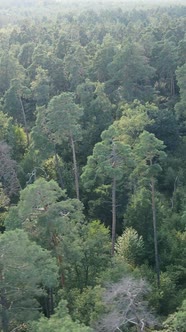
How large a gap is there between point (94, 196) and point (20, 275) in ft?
62.4

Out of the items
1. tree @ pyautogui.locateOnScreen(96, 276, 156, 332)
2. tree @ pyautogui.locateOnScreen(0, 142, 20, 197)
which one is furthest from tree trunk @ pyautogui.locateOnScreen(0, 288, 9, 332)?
tree @ pyautogui.locateOnScreen(0, 142, 20, 197)

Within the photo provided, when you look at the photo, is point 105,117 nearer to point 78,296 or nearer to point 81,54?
point 81,54

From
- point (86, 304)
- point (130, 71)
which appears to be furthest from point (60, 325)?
point (130, 71)

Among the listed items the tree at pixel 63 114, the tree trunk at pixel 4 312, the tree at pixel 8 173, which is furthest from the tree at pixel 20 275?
the tree at pixel 8 173

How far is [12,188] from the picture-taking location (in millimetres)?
34094

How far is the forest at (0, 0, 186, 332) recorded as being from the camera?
19.6m

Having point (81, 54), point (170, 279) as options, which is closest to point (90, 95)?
point (81, 54)

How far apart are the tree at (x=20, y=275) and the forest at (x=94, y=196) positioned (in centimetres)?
5

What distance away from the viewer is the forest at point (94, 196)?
19625 millimetres

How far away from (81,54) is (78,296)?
111ft

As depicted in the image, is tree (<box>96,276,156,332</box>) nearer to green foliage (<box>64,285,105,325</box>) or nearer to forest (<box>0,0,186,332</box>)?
forest (<box>0,0,186,332</box>)

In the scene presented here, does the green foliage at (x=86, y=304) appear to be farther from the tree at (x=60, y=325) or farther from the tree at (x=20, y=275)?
the tree at (x=60, y=325)

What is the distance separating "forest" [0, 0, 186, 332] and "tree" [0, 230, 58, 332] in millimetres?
46

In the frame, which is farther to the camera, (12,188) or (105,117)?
(105,117)
